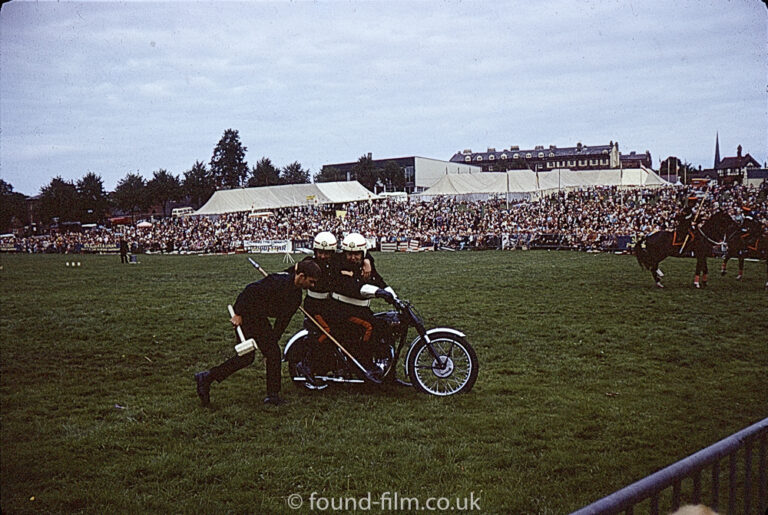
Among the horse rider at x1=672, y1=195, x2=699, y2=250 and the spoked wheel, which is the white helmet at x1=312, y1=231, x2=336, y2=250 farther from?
the horse rider at x1=672, y1=195, x2=699, y2=250

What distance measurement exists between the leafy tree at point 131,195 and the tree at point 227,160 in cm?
1201

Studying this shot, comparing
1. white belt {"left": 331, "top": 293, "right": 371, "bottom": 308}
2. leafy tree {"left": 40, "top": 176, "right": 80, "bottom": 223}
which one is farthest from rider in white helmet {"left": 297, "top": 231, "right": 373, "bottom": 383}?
leafy tree {"left": 40, "top": 176, "right": 80, "bottom": 223}

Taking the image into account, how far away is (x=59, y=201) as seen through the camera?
56.1 m

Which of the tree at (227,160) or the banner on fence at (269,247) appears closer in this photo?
the banner on fence at (269,247)

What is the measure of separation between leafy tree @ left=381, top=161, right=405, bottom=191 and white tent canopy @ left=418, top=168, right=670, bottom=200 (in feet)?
132

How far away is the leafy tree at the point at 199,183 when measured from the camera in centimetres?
7088

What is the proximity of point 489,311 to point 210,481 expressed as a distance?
9.54 m

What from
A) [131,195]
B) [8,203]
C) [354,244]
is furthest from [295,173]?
[354,244]

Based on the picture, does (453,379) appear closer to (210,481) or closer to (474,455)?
(474,455)

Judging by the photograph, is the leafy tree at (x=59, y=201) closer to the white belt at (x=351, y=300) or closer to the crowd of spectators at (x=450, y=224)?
the crowd of spectators at (x=450, y=224)

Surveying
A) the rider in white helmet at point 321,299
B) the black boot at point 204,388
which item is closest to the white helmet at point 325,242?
the rider in white helmet at point 321,299

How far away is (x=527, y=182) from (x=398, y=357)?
162 feet

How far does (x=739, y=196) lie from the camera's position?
121 feet

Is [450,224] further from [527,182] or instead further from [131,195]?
[131,195]
